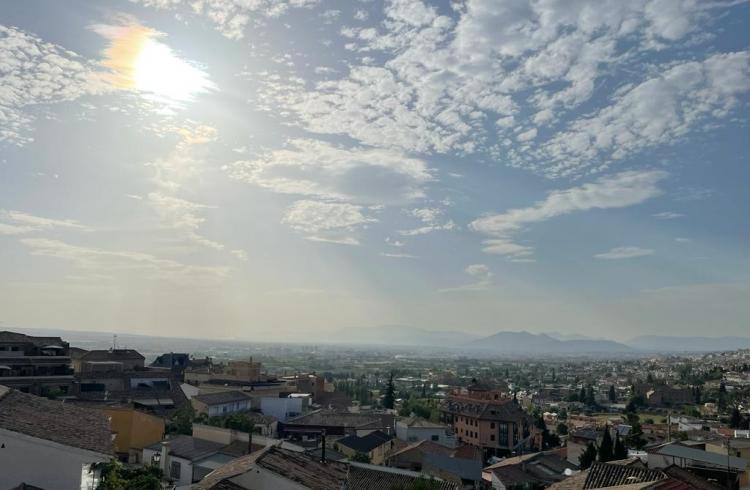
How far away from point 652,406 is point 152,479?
301 feet

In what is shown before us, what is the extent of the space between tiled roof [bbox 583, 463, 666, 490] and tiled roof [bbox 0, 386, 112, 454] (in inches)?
506

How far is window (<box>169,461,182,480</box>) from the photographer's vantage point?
25703 millimetres

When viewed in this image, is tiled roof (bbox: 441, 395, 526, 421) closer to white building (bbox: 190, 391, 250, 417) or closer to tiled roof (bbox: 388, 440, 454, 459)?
tiled roof (bbox: 388, 440, 454, 459)

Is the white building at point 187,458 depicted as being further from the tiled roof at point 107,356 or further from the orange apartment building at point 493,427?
the orange apartment building at point 493,427

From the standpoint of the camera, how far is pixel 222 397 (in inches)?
1892

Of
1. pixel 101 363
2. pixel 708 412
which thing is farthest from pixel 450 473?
pixel 708 412

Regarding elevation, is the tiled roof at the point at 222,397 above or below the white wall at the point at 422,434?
above

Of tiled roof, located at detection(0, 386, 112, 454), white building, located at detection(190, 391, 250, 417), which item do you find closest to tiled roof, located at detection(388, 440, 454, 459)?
white building, located at detection(190, 391, 250, 417)

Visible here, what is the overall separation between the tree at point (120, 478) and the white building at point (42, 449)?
36 cm

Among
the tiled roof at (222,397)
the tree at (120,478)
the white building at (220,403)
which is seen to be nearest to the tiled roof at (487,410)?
the tiled roof at (222,397)

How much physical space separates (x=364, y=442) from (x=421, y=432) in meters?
9.08

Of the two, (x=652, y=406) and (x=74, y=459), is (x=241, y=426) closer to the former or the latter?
(x=74, y=459)

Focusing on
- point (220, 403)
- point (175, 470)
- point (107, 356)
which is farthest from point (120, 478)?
point (107, 356)

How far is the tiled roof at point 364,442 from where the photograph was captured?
1500 inches
